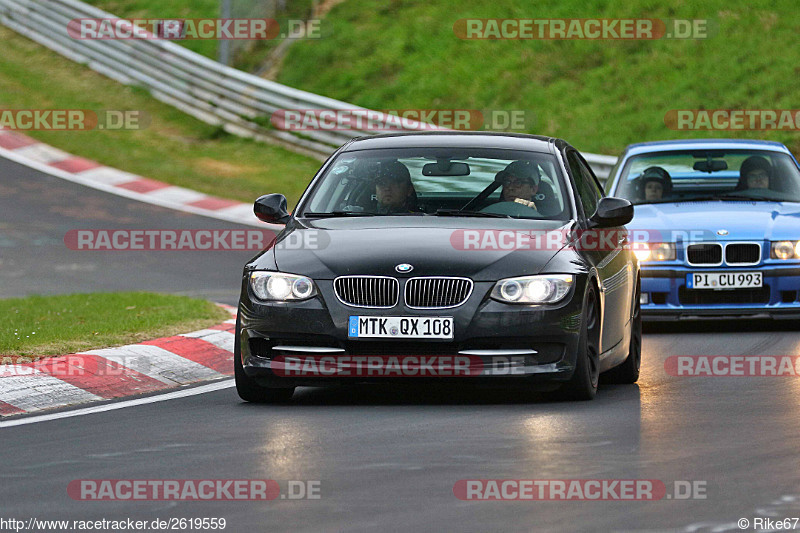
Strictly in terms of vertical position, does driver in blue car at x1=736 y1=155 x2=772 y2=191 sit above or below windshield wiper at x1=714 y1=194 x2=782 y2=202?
above

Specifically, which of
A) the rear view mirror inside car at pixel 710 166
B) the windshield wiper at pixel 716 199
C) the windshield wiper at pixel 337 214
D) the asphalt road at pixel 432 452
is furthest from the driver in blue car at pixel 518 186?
the rear view mirror inside car at pixel 710 166

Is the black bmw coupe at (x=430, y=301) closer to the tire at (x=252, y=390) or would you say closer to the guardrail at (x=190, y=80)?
the tire at (x=252, y=390)

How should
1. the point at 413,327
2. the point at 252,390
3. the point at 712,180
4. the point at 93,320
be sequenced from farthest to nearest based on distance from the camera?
the point at 712,180 < the point at 93,320 < the point at 252,390 < the point at 413,327

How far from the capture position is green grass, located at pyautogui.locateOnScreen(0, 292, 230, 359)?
1048 cm

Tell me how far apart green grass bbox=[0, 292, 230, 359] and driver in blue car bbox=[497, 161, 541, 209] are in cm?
279

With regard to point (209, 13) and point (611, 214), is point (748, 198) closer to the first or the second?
point (611, 214)

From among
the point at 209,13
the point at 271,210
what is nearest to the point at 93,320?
the point at 271,210

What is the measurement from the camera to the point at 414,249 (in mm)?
8500

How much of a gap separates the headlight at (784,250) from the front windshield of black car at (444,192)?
3398mm

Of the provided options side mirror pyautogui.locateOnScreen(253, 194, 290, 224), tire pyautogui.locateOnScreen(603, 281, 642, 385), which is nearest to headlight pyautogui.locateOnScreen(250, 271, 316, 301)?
side mirror pyautogui.locateOnScreen(253, 194, 290, 224)

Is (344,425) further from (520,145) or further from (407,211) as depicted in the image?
(520,145)

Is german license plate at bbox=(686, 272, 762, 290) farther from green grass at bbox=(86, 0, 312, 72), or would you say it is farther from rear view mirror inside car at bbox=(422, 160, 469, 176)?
green grass at bbox=(86, 0, 312, 72)

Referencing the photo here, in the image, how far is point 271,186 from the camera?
2353 centimetres

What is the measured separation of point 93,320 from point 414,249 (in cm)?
437
